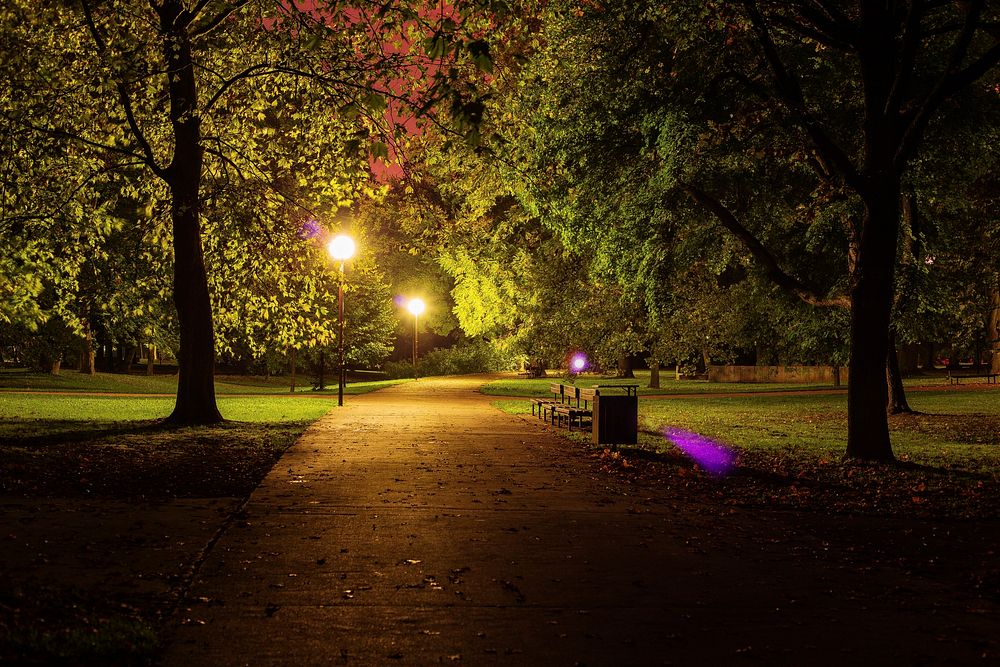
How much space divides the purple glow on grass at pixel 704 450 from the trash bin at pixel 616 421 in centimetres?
103

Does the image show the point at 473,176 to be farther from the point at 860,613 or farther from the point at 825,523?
the point at 860,613

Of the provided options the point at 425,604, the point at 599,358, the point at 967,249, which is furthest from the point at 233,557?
the point at 599,358

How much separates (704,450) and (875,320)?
11.9ft

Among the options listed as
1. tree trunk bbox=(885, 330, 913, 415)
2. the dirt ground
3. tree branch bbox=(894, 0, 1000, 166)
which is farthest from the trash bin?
tree trunk bbox=(885, 330, 913, 415)

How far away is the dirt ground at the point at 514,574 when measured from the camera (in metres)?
4.69

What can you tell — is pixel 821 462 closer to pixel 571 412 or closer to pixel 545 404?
pixel 571 412

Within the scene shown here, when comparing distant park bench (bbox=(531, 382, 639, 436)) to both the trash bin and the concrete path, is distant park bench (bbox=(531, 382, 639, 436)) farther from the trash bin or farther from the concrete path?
the concrete path

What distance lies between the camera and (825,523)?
8.57 m

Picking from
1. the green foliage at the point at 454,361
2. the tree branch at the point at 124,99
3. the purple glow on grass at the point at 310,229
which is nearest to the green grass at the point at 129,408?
the purple glow on grass at the point at 310,229

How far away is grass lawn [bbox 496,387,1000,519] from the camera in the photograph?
10039 millimetres

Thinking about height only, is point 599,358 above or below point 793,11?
below

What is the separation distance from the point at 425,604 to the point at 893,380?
23120mm

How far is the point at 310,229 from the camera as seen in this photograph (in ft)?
61.9

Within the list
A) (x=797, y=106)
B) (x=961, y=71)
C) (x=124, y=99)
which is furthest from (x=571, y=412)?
(x=124, y=99)
